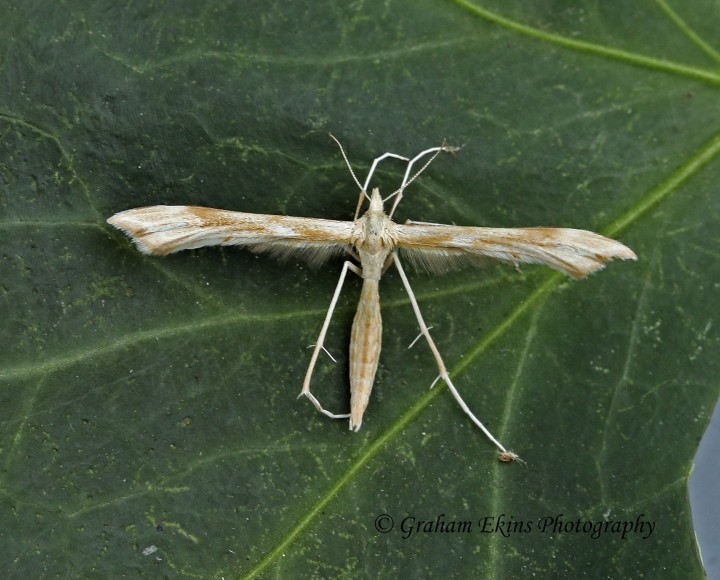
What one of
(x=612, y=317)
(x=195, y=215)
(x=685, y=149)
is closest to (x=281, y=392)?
(x=195, y=215)

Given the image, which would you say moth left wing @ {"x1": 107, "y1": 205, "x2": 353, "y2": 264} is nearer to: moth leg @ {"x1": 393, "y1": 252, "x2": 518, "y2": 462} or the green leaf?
the green leaf

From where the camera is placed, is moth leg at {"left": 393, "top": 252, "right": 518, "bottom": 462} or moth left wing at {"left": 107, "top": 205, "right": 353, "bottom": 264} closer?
moth left wing at {"left": 107, "top": 205, "right": 353, "bottom": 264}

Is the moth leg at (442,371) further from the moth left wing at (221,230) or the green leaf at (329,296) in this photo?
the moth left wing at (221,230)
